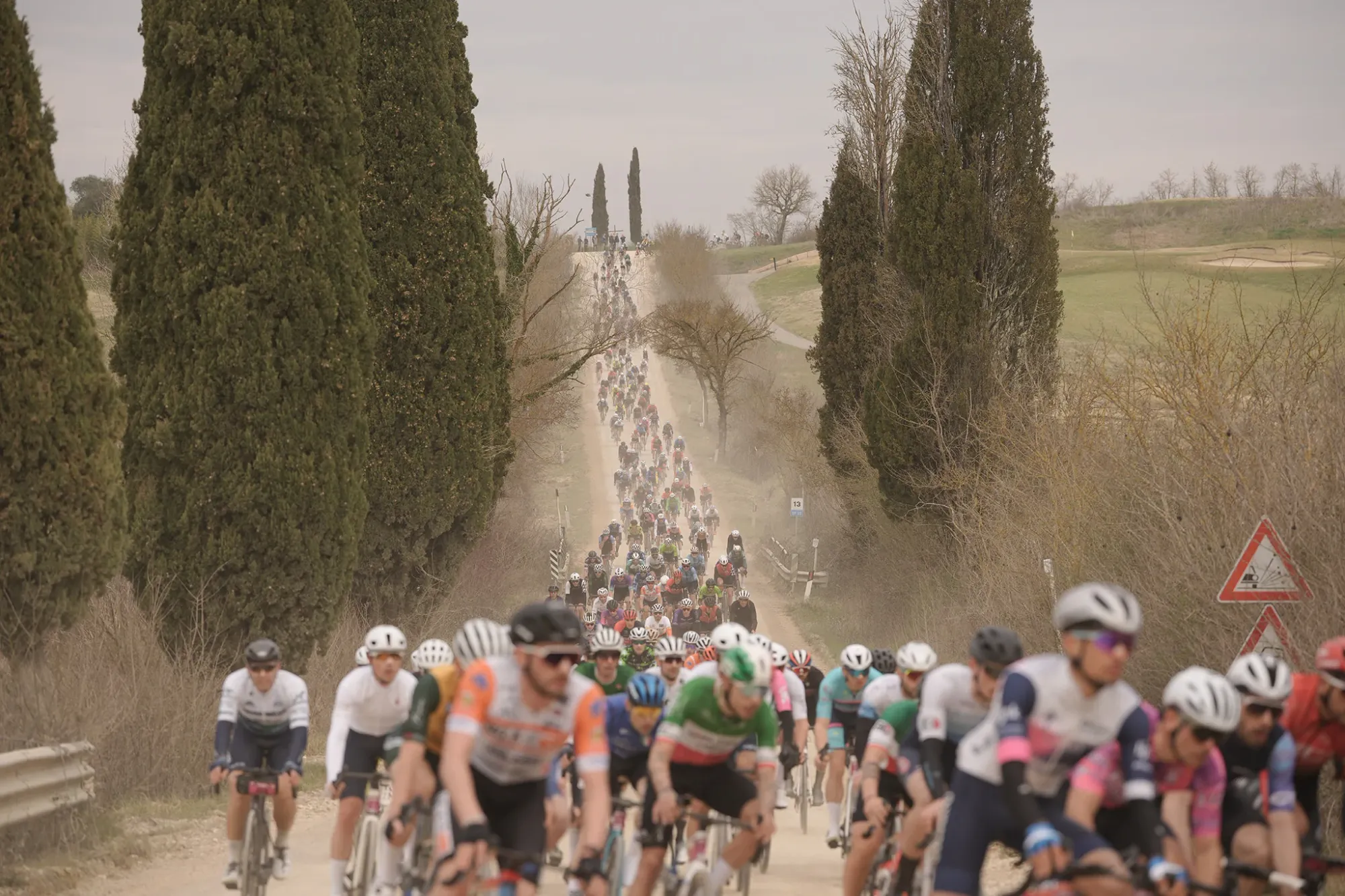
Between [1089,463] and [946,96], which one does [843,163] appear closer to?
[946,96]

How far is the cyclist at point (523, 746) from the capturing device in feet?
24.4

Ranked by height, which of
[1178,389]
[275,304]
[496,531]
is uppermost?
[275,304]

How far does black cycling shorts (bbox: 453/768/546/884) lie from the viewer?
8328 millimetres

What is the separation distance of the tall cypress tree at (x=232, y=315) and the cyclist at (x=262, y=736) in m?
8.04

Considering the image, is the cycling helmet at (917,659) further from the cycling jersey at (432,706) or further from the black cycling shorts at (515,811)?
the black cycling shorts at (515,811)

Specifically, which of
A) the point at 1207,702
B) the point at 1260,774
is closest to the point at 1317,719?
the point at 1260,774

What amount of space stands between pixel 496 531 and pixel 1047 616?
78.7 feet

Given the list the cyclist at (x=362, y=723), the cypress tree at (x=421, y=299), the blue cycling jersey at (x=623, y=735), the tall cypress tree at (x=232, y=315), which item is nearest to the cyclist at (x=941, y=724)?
the blue cycling jersey at (x=623, y=735)

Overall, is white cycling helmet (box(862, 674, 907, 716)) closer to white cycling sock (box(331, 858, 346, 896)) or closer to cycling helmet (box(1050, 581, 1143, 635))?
white cycling sock (box(331, 858, 346, 896))

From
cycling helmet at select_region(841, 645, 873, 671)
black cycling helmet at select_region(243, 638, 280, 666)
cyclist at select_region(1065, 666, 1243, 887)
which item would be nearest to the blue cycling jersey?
black cycling helmet at select_region(243, 638, 280, 666)

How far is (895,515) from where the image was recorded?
125 ft

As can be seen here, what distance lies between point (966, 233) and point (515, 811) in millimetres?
28296

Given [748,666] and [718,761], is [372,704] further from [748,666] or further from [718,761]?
[748,666]

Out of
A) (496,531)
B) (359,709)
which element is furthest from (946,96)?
(359,709)
